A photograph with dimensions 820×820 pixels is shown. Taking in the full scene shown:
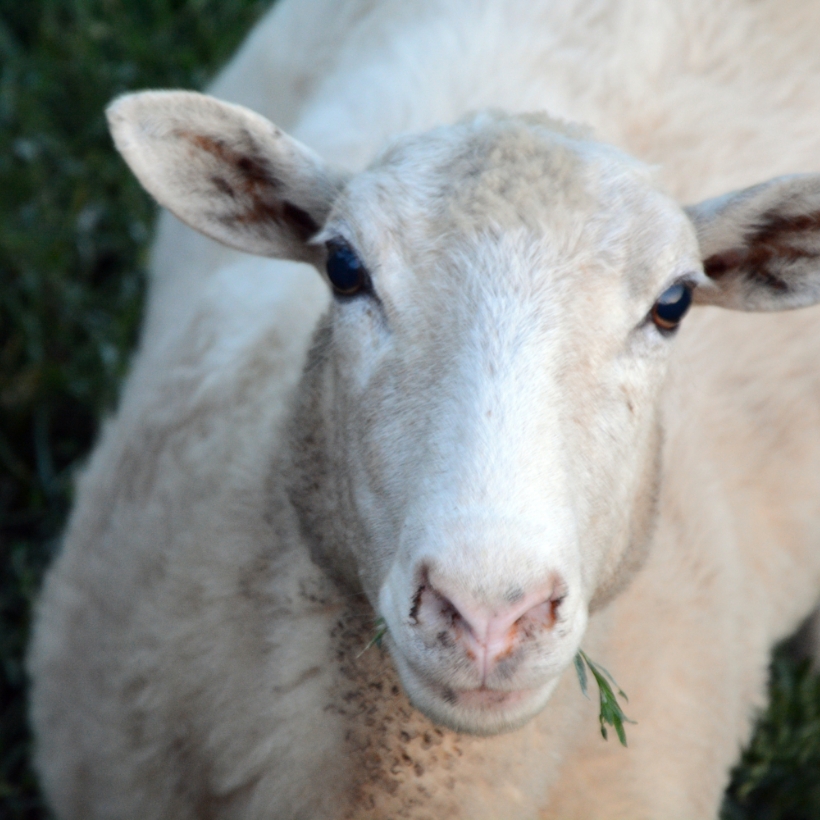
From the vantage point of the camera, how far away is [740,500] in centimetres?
379

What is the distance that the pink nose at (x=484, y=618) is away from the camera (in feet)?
6.11

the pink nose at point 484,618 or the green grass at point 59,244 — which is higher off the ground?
the pink nose at point 484,618

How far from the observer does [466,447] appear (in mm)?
→ 2002

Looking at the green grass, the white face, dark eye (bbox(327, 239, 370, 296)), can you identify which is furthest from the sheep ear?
the green grass

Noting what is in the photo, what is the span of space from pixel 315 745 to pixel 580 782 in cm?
80

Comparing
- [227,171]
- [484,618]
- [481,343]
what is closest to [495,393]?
[481,343]

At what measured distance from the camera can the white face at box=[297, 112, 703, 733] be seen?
6.32 feet

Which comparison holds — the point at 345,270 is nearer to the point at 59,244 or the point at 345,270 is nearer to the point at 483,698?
the point at 483,698

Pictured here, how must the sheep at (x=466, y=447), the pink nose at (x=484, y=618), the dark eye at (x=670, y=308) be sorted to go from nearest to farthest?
1. the pink nose at (x=484, y=618)
2. the sheep at (x=466, y=447)
3. the dark eye at (x=670, y=308)

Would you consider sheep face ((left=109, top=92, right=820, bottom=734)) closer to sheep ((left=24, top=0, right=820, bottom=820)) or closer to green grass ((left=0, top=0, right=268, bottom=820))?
sheep ((left=24, top=0, right=820, bottom=820))

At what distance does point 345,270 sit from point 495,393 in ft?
1.90

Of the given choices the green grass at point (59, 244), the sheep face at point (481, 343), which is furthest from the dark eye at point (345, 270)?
the green grass at point (59, 244)

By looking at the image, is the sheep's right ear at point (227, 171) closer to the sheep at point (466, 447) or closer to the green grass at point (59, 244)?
the sheep at point (466, 447)

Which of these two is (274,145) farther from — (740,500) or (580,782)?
(740,500)
